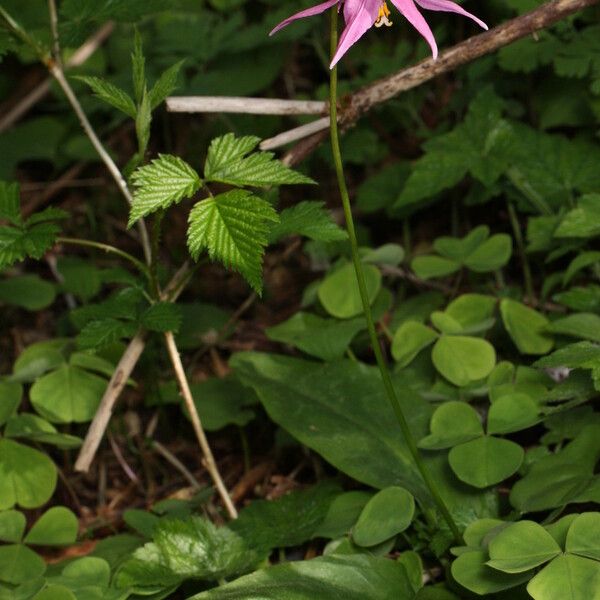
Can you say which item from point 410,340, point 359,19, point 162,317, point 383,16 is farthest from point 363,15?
point 410,340

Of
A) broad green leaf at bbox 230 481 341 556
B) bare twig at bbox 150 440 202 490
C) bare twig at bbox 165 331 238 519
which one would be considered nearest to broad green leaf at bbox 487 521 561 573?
broad green leaf at bbox 230 481 341 556

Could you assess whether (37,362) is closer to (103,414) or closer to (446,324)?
(103,414)

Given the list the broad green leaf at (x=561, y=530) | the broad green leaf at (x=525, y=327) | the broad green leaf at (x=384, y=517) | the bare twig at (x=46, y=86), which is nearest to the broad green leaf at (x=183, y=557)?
the broad green leaf at (x=384, y=517)

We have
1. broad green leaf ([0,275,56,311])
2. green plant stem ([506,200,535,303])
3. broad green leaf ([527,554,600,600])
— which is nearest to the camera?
broad green leaf ([527,554,600,600])

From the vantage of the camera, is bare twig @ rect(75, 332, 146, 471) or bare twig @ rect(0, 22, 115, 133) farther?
bare twig @ rect(0, 22, 115, 133)

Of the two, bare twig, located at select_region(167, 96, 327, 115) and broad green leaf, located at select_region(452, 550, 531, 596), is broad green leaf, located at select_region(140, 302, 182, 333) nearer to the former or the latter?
bare twig, located at select_region(167, 96, 327, 115)

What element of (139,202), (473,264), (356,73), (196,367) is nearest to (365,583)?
(139,202)
